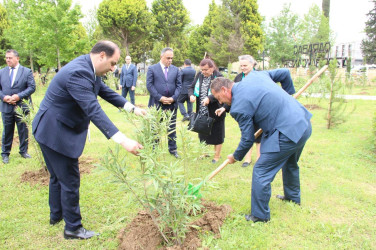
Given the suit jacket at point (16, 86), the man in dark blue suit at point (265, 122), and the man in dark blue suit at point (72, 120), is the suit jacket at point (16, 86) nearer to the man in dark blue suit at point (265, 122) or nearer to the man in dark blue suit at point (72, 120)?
the man in dark blue suit at point (72, 120)

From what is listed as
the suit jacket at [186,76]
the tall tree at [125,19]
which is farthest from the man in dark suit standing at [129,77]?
the tall tree at [125,19]

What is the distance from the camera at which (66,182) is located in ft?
9.53

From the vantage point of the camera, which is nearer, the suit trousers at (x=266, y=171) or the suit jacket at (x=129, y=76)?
the suit trousers at (x=266, y=171)

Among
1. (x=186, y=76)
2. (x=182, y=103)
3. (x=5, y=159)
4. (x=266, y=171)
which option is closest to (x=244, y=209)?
(x=266, y=171)

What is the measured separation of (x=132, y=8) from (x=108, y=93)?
2297 centimetres

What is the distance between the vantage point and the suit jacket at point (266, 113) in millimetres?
3080

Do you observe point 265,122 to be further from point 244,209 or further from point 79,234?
point 79,234

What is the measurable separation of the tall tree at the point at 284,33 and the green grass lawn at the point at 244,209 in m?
25.0

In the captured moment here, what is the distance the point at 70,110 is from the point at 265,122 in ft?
6.97

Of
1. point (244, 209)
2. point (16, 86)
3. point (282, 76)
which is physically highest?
point (282, 76)

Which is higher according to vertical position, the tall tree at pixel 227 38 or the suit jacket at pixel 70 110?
the tall tree at pixel 227 38

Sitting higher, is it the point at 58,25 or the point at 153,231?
the point at 58,25

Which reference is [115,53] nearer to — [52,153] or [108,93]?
[108,93]

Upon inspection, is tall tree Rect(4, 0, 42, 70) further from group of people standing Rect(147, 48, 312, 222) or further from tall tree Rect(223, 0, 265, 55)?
tall tree Rect(223, 0, 265, 55)
